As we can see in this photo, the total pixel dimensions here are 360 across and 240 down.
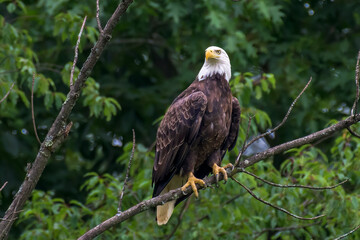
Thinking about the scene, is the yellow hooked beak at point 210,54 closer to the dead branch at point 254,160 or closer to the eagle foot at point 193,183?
the eagle foot at point 193,183

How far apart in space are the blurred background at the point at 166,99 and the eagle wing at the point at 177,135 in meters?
0.79

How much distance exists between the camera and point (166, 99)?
8078 millimetres

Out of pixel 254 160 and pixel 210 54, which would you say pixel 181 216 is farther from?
pixel 254 160

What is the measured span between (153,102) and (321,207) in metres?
3.12

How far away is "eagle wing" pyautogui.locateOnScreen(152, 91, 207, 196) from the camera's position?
4.68 metres

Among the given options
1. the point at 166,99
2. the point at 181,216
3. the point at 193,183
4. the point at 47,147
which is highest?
the point at 47,147

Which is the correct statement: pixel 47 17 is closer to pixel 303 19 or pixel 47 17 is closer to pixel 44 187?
pixel 44 187

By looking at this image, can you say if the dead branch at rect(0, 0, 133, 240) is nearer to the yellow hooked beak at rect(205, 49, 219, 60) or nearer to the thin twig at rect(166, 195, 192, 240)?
the yellow hooked beak at rect(205, 49, 219, 60)

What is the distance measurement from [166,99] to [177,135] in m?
3.37

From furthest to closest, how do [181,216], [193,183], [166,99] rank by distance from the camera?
1. [166,99]
2. [181,216]
3. [193,183]

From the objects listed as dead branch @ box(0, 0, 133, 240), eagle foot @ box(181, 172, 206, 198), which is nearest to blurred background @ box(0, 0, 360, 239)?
eagle foot @ box(181, 172, 206, 198)

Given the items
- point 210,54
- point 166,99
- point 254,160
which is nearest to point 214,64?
point 210,54

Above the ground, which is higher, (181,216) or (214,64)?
(214,64)

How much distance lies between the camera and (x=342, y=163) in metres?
5.56
